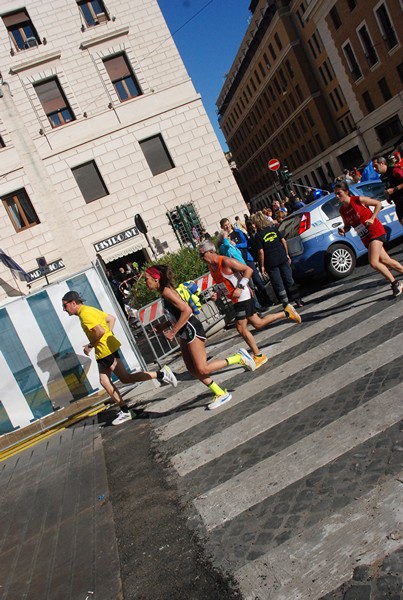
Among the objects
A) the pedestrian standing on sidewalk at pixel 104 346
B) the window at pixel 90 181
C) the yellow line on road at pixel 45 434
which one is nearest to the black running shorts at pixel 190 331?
the pedestrian standing on sidewalk at pixel 104 346

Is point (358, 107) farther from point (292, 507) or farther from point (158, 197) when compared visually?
point (292, 507)

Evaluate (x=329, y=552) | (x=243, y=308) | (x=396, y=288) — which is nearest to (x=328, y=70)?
(x=396, y=288)

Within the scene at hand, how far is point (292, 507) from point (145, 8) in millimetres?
21540

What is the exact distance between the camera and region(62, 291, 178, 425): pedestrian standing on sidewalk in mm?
6520

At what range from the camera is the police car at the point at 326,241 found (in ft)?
30.1

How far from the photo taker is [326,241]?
9.18 m

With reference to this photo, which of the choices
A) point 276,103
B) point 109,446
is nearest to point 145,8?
point 109,446

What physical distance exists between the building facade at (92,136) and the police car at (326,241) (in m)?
9.77

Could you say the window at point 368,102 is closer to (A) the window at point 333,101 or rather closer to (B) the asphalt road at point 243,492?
(A) the window at point 333,101

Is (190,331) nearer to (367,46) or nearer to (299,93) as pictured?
(367,46)

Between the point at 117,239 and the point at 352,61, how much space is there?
2904 centimetres

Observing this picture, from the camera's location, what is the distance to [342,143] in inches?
1746

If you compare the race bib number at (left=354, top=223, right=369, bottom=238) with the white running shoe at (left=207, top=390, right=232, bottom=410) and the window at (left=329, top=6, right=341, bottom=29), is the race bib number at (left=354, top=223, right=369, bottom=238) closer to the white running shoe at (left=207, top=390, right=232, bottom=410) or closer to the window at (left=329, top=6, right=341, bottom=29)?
the white running shoe at (left=207, top=390, right=232, bottom=410)

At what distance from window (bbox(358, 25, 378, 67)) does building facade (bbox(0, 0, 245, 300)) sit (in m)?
21.1
